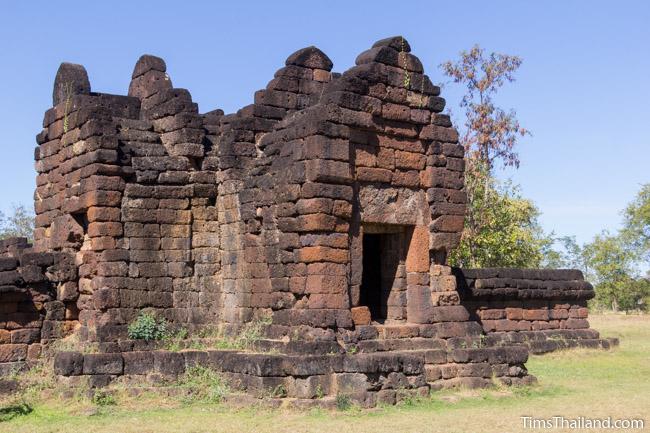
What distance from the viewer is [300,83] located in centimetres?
1717

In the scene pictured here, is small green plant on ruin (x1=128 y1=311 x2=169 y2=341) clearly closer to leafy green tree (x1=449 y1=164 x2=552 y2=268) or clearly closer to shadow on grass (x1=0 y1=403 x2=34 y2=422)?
shadow on grass (x1=0 y1=403 x2=34 y2=422)

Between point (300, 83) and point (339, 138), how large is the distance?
3.27 metres

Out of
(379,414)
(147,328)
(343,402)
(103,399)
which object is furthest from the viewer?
(147,328)

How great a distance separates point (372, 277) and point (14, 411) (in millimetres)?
7477

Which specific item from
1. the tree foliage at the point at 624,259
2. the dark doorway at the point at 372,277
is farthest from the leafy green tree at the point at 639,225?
the dark doorway at the point at 372,277

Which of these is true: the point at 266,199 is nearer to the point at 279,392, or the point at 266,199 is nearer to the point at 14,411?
the point at 279,392

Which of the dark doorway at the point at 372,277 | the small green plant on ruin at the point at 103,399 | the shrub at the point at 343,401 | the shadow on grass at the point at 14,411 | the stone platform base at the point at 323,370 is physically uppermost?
the dark doorway at the point at 372,277

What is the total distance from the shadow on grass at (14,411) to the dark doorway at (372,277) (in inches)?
258

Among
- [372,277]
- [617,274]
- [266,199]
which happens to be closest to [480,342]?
[372,277]

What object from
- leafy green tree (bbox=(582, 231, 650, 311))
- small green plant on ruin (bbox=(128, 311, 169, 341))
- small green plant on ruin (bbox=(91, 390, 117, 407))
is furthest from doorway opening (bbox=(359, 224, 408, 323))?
leafy green tree (bbox=(582, 231, 650, 311))

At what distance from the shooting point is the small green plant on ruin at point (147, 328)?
15.1m

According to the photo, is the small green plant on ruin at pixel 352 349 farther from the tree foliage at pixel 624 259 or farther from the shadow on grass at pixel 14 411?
the tree foliage at pixel 624 259

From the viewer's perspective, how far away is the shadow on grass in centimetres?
1281

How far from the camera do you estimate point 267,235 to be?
15.1 metres
